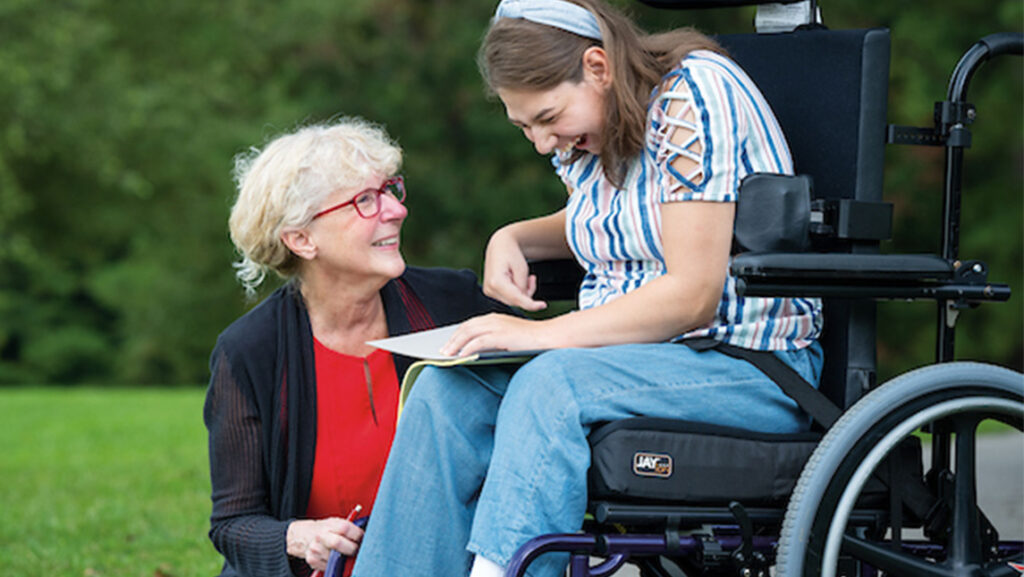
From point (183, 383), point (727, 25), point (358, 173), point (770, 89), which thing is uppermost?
point (727, 25)

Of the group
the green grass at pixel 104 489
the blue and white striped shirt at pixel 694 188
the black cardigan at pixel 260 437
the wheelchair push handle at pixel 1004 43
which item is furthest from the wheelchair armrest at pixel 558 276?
the green grass at pixel 104 489

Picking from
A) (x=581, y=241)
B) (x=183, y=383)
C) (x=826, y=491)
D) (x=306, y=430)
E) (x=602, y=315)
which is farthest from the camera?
(x=183, y=383)

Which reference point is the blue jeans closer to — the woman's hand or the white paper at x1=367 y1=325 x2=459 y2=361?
the white paper at x1=367 y1=325 x2=459 y2=361

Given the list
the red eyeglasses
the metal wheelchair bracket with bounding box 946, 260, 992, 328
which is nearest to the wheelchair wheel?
the metal wheelchair bracket with bounding box 946, 260, 992, 328

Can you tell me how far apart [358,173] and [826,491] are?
1164mm

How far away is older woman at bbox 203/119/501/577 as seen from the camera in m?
2.40

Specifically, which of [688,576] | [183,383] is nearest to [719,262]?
[688,576]

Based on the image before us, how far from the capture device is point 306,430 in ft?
8.05

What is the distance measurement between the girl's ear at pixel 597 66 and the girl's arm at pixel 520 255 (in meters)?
0.45

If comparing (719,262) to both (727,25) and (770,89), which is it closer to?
(770,89)

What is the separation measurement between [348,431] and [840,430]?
42.8 inches

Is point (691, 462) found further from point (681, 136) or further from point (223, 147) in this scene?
point (223, 147)

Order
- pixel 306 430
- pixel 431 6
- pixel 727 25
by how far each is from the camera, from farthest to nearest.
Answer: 1. pixel 431 6
2. pixel 727 25
3. pixel 306 430

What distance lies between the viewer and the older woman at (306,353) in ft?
7.89
